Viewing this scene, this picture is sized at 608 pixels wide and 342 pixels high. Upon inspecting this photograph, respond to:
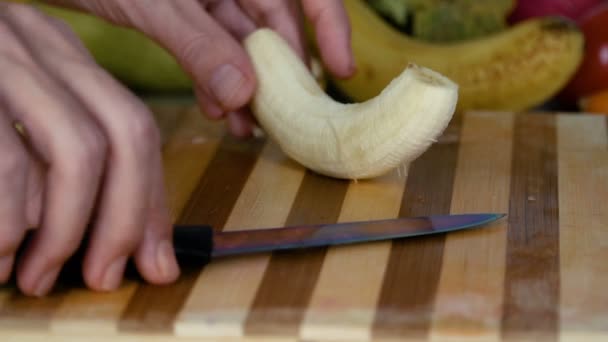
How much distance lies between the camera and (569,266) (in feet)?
3.18

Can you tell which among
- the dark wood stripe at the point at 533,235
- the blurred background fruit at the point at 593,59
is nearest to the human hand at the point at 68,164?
the dark wood stripe at the point at 533,235

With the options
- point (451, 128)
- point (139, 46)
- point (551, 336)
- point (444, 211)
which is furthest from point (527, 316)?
point (139, 46)

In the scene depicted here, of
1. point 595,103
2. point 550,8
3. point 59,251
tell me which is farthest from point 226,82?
point 550,8

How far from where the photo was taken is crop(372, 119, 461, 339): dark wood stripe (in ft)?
2.86

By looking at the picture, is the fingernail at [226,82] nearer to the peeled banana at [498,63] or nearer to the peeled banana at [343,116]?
the peeled banana at [343,116]

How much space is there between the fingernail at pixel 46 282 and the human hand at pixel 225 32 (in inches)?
13.5

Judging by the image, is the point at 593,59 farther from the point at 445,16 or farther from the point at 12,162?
the point at 12,162

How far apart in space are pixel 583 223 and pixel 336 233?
0.91ft

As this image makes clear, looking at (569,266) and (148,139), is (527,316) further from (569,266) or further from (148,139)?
(148,139)

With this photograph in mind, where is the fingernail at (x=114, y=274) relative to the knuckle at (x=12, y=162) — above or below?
below

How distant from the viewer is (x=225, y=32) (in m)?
1.20

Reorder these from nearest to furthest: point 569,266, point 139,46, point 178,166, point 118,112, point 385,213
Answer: point 118,112 → point 569,266 → point 385,213 → point 178,166 → point 139,46

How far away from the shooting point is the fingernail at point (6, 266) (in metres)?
0.89

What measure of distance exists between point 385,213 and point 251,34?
326 mm
